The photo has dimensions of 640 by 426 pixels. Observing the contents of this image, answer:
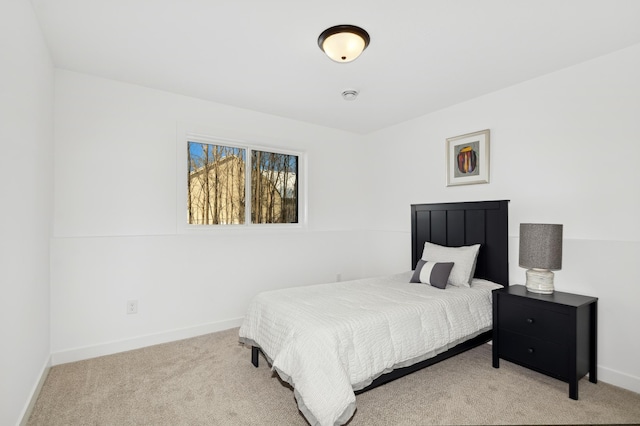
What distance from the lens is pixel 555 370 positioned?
2285 mm

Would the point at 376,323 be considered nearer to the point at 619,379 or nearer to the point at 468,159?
the point at 619,379

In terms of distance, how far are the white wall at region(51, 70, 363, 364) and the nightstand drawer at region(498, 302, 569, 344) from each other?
2383 millimetres

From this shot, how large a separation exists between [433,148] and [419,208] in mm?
725

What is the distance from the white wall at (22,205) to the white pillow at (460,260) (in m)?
3.14

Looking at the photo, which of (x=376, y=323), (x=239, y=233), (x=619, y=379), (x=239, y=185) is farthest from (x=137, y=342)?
(x=619, y=379)

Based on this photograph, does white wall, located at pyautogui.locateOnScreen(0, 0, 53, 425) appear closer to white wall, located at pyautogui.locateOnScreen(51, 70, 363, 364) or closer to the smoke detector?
white wall, located at pyautogui.locateOnScreen(51, 70, 363, 364)

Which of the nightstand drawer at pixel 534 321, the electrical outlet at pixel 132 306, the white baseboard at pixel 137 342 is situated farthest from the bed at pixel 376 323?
the electrical outlet at pixel 132 306

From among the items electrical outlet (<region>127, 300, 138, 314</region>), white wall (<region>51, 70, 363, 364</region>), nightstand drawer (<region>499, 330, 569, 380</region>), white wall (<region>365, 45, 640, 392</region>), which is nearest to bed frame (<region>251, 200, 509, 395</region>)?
white wall (<region>365, 45, 640, 392</region>)

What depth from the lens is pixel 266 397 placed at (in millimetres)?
2209

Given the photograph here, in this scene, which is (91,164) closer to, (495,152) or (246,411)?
(246,411)

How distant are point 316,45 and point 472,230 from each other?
7.55 feet

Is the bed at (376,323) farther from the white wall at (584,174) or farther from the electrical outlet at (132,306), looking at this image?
the electrical outlet at (132,306)

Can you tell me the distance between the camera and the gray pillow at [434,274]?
2.91m

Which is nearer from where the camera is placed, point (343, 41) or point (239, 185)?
point (343, 41)
